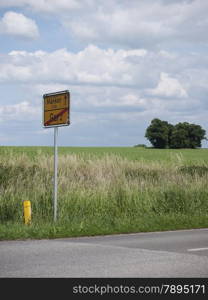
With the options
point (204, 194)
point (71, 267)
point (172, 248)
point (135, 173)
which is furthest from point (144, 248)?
point (135, 173)

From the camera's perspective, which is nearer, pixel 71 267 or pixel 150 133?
pixel 71 267

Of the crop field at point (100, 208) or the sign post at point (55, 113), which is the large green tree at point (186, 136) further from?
the sign post at point (55, 113)

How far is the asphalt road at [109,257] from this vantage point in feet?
26.0

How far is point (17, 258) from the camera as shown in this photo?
359 inches

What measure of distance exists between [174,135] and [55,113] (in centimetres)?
9638

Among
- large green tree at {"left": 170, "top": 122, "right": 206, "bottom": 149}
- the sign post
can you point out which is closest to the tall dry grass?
the sign post

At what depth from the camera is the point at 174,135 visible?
109 m

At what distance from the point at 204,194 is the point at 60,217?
6.00 m

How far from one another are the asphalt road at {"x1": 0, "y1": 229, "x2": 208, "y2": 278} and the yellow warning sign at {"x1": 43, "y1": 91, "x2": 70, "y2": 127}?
3.48 meters

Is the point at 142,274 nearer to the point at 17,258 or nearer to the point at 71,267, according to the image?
the point at 71,267

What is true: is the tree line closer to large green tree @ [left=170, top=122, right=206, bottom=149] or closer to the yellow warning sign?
large green tree @ [left=170, top=122, right=206, bottom=149]

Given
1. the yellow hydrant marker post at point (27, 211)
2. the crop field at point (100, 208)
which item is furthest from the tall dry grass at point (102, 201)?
the yellow hydrant marker post at point (27, 211)

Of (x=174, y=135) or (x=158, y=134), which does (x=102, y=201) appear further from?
(x=174, y=135)

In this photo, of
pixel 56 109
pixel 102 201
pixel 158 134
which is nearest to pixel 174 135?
pixel 158 134
